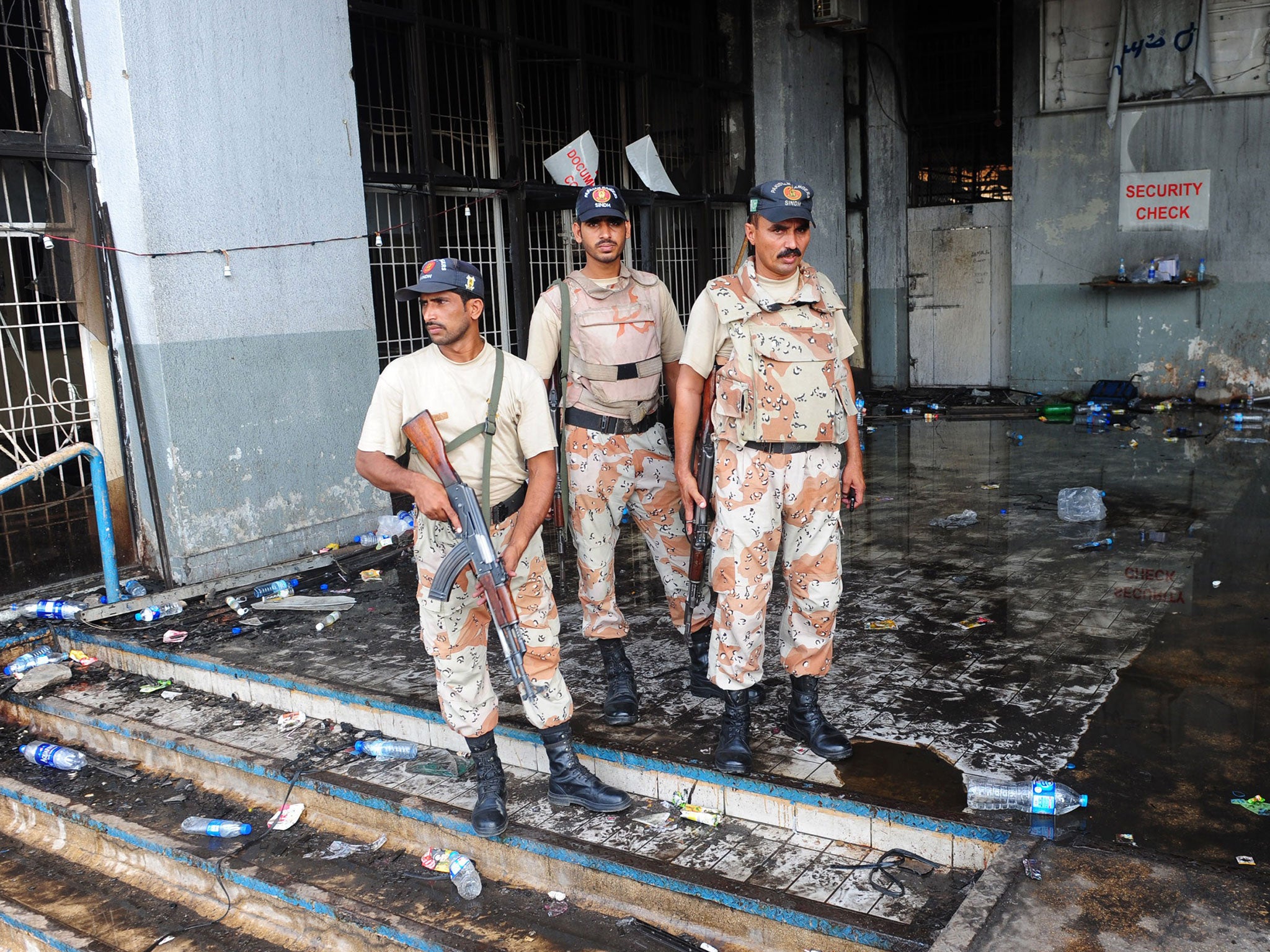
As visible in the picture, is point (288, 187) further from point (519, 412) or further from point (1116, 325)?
point (1116, 325)

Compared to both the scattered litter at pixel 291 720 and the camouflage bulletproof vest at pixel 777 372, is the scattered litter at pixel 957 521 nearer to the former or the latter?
the camouflage bulletproof vest at pixel 777 372

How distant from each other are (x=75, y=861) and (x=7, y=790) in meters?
0.52

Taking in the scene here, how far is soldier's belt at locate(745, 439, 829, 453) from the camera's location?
342 cm

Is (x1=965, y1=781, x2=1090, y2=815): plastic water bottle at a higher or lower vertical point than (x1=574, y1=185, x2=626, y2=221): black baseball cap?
lower

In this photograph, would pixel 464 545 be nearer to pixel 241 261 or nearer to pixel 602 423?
pixel 602 423

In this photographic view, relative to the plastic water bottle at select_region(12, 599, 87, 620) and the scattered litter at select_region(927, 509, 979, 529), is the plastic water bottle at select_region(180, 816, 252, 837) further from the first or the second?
the scattered litter at select_region(927, 509, 979, 529)

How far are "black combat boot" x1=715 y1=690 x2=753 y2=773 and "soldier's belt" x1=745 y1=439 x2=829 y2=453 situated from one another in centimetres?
80

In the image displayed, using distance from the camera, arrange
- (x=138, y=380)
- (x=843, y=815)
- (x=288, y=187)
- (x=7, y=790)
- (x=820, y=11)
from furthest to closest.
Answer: (x=820, y=11)
(x=288, y=187)
(x=138, y=380)
(x=7, y=790)
(x=843, y=815)

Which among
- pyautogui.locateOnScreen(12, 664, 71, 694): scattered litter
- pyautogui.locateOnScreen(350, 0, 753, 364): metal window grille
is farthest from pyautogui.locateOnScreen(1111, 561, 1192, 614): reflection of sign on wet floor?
pyautogui.locateOnScreen(12, 664, 71, 694): scattered litter

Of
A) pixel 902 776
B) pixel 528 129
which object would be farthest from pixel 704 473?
pixel 528 129

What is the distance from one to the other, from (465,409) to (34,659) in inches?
129

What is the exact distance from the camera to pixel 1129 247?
38.2ft

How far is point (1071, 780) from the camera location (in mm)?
3340

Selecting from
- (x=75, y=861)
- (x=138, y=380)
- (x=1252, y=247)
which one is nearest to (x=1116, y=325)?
(x=1252, y=247)
